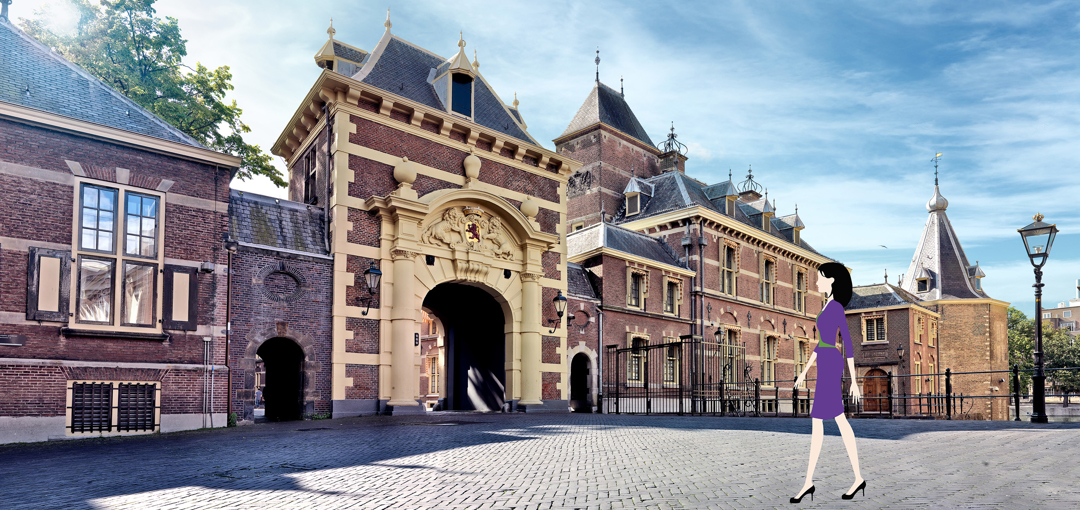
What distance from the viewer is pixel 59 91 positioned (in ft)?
42.0

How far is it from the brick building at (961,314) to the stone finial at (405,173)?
123 ft

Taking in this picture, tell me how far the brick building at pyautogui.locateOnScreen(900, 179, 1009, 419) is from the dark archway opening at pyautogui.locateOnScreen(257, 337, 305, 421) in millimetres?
39765

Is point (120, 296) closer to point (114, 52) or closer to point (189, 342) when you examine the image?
point (189, 342)

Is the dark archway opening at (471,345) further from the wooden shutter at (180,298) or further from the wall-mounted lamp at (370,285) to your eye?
the wooden shutter at (180,298)

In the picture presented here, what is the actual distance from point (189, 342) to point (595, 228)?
16.4 m

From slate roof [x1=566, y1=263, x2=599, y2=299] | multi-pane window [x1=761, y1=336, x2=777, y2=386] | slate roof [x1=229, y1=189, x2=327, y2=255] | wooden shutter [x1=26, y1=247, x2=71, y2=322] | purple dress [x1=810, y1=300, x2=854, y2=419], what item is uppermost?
slate roof [x1=229, y1=189, x2=327, y2=255]

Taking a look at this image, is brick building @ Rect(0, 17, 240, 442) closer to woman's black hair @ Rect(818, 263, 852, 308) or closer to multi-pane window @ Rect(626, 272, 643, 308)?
woman's black hair @ Rect(818, 263, 852, 308)

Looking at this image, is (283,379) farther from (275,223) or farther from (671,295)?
(671,295)

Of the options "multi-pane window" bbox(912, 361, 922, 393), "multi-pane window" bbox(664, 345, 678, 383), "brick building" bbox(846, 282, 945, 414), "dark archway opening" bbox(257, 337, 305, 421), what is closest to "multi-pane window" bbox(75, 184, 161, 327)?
"dark archway opening" bbox(257, 337, 305, 421)

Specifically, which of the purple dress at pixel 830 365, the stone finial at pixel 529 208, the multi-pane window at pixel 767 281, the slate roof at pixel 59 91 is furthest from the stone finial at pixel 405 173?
the multi-pane window at pixel 767 281

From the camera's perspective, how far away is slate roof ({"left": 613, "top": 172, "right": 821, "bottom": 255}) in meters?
31.8

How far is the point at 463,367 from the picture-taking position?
75.1ft

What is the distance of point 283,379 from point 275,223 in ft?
13.9

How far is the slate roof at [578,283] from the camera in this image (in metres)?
23.8
